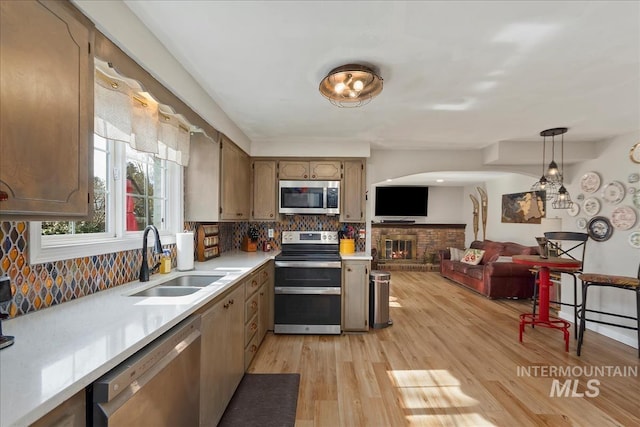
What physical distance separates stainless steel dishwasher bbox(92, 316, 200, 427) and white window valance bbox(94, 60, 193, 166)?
1127 millimetres

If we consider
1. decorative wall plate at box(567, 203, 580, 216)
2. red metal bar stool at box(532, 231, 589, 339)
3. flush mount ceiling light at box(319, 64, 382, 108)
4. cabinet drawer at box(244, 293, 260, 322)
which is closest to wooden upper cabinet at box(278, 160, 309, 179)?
cabinet drawer at box(244, 293, 260, 322)

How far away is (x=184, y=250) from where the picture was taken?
7.73 ft

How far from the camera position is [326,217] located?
3951mm

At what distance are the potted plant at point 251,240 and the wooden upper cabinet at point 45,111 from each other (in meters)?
2.60

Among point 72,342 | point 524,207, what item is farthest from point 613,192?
point 72,342

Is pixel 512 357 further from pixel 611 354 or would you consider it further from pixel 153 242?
pixel 153 242

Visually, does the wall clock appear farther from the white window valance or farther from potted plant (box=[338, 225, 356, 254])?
the white window valance

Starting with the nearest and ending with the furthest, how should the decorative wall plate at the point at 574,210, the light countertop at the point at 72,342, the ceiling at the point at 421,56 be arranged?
the light countertop at the point at 72,342, the ceiling at the point at 421,56, the decorative wall plate at the point at 574,210

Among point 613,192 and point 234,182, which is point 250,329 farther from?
point 613,192

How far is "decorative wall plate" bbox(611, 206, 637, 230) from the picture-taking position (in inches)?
124

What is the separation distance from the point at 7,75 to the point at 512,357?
3.80 metres

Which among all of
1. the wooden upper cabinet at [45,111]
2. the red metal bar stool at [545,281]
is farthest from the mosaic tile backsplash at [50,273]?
the red metal bar stool at [545,281]

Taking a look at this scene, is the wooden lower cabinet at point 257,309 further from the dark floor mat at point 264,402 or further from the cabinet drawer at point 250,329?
the dark floor mat at point 264,402

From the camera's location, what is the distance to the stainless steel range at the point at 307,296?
3252 millimetres
